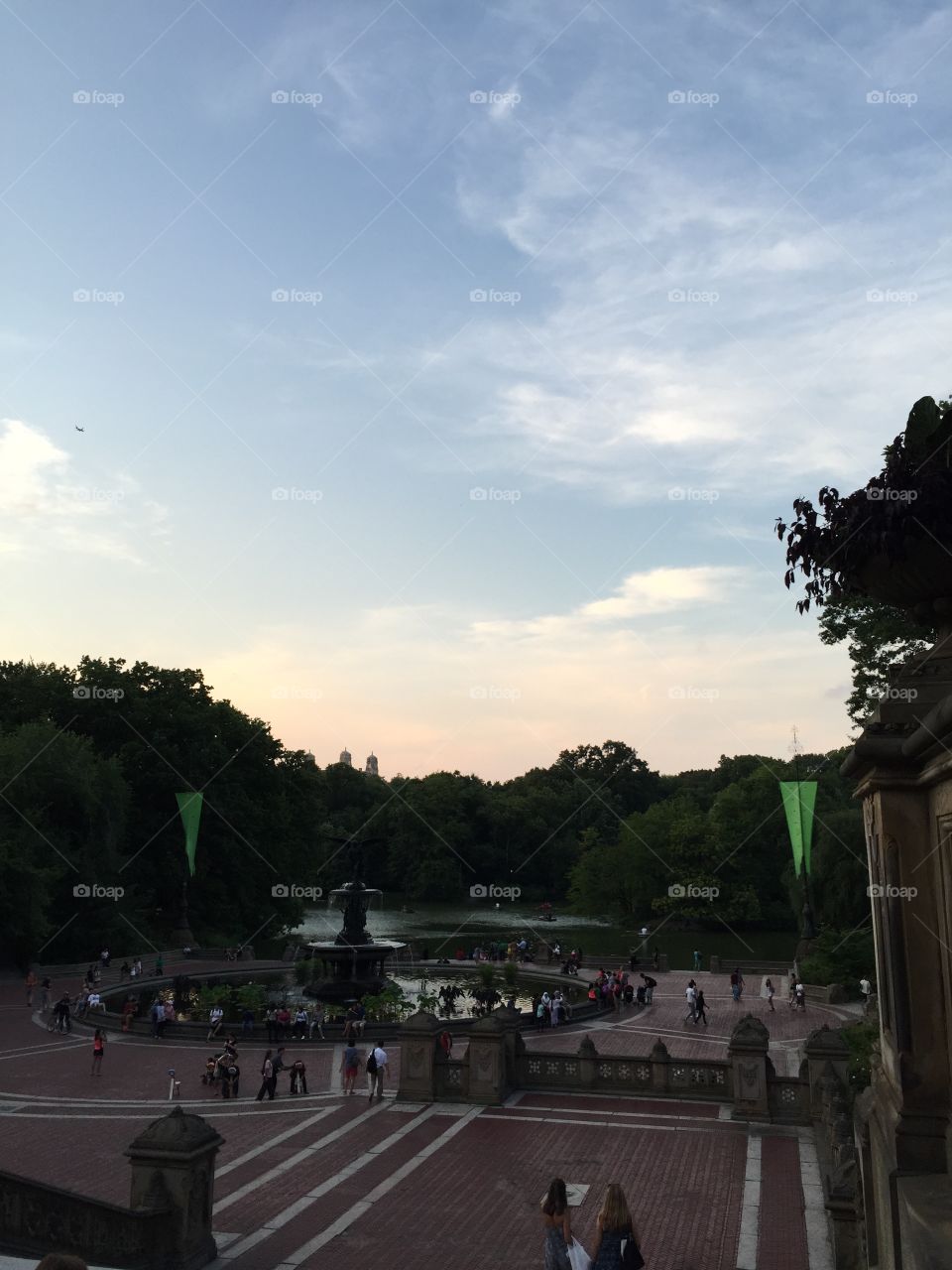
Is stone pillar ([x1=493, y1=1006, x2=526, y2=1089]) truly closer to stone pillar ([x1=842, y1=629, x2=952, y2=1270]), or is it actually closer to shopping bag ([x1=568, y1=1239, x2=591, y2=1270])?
shopping bag ([x1=568, y1=1239, x2=591, y2=1270])

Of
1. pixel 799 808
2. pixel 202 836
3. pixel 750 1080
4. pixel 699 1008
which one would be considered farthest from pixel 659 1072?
pixel 202 836

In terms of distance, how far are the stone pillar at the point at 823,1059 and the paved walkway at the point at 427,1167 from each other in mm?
889

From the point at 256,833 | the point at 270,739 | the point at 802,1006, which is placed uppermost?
the point at 270,739

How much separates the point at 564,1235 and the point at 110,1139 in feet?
41.3

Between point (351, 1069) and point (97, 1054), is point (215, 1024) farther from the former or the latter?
point (351, 1069)

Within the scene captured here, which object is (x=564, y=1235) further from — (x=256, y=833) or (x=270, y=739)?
(x=270, y=739)

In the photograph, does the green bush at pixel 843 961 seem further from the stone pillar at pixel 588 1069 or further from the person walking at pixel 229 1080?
the person walking at pixel 229 1080

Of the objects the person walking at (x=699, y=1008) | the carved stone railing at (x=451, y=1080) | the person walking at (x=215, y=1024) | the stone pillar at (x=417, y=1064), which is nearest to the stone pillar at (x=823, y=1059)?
the carved stone railing at (x=451, y=1080)

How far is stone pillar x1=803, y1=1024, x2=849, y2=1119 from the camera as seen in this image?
1822 centimetres

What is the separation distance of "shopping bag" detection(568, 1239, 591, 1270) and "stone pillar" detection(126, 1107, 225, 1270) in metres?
5.55

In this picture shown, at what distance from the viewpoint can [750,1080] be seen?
19.0 metres

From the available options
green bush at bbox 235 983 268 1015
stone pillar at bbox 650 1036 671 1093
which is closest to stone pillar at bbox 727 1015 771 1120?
stone pillar at bbox 650 1036 671 1093

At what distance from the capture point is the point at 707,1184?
14.8 metres

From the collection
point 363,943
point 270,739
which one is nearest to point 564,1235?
point 363,943
